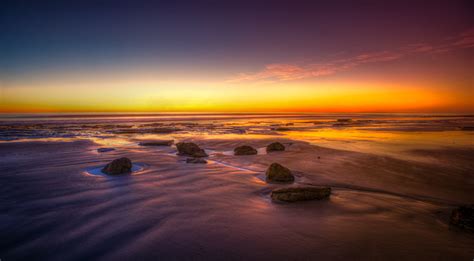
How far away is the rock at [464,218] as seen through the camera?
372cm

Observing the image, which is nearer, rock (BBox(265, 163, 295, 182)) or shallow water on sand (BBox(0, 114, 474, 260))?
shallow water on sand (BBox(0, 114, 474, 260))

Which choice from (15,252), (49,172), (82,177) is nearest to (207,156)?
(82,177)

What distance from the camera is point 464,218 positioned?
3807 mm

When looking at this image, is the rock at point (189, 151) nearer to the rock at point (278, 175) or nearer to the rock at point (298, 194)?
the rock at point (278, 175)

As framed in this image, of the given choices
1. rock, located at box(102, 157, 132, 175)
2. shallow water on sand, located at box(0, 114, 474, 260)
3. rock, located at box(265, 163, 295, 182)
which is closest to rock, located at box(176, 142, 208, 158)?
shallow water on sand, located at box(0, 114, 474, 260)

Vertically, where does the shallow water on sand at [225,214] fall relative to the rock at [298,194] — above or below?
below

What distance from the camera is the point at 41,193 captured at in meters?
5.55

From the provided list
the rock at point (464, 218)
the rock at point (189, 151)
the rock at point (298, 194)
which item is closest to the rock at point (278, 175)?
the rock at point (298, 194)

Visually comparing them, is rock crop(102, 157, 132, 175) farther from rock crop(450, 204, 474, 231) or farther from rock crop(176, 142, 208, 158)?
rock crop(450, 204, 474, 231)

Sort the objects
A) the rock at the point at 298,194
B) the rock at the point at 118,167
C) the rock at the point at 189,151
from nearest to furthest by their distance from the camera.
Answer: the rock at the point at 298,194 < the rock at the point at 118,167 < the rock at the point at 189,151

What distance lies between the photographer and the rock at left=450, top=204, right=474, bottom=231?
12.2ft

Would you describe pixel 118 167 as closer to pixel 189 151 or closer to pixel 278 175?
pixel 189 151

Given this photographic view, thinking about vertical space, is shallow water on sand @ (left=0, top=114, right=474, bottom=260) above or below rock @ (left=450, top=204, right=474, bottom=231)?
below

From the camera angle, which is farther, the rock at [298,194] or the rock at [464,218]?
the rock at [298,194]
